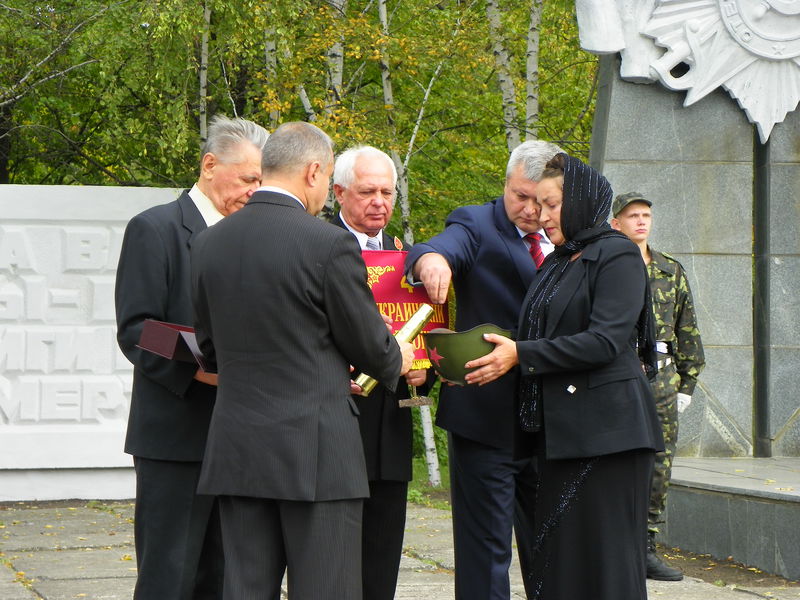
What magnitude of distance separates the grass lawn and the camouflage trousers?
Result: 2880mm

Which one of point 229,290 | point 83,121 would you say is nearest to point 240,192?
point 229,290

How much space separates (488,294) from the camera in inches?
181

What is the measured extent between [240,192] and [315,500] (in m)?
1.24

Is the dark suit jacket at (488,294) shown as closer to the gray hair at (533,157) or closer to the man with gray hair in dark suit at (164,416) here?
the gray hair at (533,157)

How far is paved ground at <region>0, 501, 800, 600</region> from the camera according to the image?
5812mm

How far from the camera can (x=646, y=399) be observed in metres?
3.89

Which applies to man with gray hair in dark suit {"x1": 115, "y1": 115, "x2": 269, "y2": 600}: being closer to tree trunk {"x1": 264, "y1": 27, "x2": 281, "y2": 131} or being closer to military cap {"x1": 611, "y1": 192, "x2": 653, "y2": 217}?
military cap {"x1": 611, "y1": 192, "x2": 653, "y2": 217}

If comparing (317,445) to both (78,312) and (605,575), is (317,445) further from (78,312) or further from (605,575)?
(78,312)

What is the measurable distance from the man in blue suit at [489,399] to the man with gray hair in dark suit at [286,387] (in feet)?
3.94

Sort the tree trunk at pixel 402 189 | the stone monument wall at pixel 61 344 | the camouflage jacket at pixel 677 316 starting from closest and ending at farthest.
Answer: the camouflage jacket at pixel 677 316, the stone monument wall at pixel 61 344, the tree trunk at pixel 402 189

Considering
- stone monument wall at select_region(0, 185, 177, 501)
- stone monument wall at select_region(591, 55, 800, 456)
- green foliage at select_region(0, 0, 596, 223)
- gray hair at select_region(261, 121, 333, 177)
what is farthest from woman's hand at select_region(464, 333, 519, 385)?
green foliage at select_region(0, 0, 596, 223)

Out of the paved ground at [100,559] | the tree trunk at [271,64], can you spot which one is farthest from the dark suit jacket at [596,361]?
the tree trunk at [271,64]

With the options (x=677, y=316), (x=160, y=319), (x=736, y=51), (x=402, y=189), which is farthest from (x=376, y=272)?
(x=402, y=189)

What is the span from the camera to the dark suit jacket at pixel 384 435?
4285 millimetres
